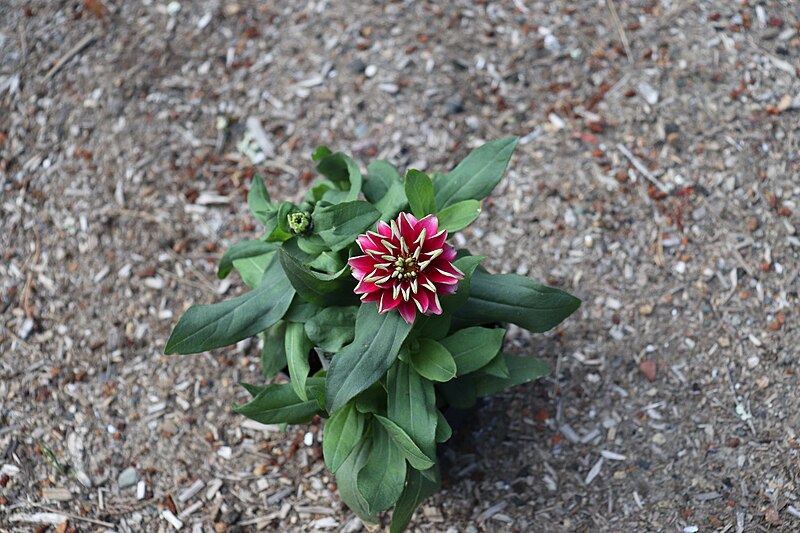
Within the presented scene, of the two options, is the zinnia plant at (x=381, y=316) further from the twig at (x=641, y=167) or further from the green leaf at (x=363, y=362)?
the twig at (x=641, y=167)

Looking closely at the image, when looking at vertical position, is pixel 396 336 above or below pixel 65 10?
below

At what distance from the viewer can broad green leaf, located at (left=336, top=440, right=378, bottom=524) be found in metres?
2.58

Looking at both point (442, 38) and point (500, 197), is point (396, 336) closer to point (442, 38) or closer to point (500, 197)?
point (500, 197)

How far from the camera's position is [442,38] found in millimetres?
3799

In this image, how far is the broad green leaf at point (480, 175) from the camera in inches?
99.3

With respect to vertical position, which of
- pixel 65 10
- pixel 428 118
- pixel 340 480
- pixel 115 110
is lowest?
pixel 340 480

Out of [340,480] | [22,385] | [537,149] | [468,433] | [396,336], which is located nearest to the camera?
[396,336]

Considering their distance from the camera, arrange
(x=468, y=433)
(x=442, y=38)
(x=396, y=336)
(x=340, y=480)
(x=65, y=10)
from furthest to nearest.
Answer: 1. (x=65, y=10)
2. (x=442, y=38)
3. (x=468, y=433)
4. (x=340, y=480)
5. (x=396, y=336)

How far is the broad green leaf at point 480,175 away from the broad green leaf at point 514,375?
594 millimetres

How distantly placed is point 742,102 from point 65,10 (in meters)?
3.39

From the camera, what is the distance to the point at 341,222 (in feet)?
7.34

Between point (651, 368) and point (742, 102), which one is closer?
point (651, 368)

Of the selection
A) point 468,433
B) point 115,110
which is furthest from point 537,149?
point 115,110

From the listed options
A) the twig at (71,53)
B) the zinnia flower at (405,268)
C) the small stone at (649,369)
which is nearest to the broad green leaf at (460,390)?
the zinnia flower at (405,268)
